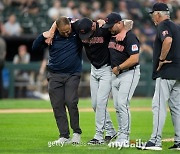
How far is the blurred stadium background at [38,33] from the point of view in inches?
809

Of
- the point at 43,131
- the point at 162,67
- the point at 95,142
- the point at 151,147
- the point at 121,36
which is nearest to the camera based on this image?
the point at 151,147

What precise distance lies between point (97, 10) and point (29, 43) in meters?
3.03

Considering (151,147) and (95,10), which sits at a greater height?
(95,10)

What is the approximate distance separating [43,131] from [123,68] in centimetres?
290

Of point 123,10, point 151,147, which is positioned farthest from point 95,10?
point 151,147

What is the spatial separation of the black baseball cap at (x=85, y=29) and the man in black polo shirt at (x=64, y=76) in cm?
32

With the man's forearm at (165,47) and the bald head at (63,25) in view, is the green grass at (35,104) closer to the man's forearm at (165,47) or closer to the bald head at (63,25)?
the bald head at (63,25)

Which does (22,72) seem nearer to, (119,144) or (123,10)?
(123,10)

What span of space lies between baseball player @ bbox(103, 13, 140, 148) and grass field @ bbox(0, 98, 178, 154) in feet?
1.35

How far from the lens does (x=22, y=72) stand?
68.0 feet

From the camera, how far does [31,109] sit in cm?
1672

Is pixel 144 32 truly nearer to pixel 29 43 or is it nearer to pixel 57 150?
pixel 29 43

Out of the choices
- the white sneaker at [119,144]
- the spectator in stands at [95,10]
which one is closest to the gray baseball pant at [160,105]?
the white sneaker at [119,144]

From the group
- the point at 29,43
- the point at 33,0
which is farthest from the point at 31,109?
the point at 33,0
